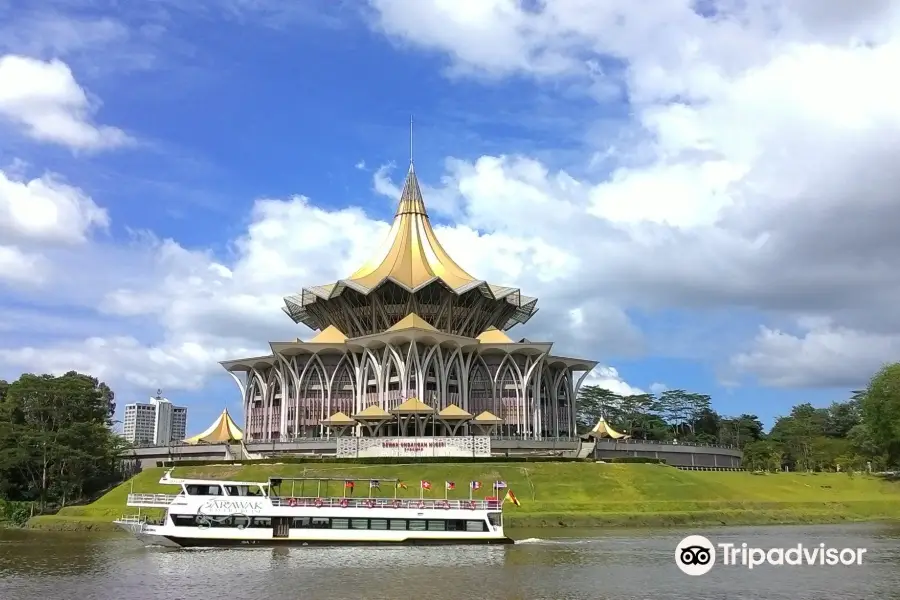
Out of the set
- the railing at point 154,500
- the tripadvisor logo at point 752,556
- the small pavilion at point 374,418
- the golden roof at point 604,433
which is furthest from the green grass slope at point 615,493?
the small pavilion at point 374,418

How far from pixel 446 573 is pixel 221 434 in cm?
5877

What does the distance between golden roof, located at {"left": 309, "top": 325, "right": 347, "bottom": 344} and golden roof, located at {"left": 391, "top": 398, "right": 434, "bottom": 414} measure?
46.0 ft

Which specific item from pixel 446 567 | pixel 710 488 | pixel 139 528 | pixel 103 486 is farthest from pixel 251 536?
pixel 103 486

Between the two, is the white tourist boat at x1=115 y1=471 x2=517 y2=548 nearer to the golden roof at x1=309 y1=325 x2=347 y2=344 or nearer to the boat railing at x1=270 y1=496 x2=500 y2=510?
the boat railing at x1=270 y1=496 x2=500 y2=510

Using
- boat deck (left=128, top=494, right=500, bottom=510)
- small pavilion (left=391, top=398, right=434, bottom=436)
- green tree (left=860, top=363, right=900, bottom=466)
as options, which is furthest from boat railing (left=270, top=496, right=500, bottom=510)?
green tree (left=860, top=363, right=900, bottom=466)

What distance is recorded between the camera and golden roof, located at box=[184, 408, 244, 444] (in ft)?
266

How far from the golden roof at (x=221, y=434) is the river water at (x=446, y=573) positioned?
4022 cm

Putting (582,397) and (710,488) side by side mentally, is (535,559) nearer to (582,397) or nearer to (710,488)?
(710,488)

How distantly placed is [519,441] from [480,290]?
84.5 ft

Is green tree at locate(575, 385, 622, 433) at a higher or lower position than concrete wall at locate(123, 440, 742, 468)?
higher

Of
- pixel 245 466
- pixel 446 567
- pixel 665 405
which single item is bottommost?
pixel 446 567

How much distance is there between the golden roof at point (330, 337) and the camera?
8719 cm

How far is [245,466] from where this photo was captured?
61.6m

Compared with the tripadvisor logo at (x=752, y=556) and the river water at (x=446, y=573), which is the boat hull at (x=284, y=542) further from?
the tripadvisor logo at (x=752, y=556)
